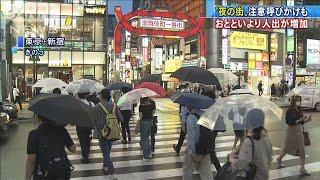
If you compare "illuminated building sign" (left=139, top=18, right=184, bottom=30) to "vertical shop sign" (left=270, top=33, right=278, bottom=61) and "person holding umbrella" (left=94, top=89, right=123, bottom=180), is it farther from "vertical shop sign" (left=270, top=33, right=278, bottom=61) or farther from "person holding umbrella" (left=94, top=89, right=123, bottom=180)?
"person holding umbrella" (left=94, top=89, right=123, bottom=180)

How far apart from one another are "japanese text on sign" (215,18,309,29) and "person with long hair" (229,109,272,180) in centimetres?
2841

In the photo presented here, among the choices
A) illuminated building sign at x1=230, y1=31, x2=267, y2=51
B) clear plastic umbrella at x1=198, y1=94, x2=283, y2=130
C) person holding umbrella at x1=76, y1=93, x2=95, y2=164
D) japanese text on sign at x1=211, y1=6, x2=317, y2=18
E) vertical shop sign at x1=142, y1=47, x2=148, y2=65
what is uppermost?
japanese text on sign at x1=211, y1=6, x2=317, y2=18

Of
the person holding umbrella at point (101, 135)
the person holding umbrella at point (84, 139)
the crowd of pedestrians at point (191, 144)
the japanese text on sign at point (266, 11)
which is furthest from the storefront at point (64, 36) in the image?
the person holding umbrella at point (101, 135)

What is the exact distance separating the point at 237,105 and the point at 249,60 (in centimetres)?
4262

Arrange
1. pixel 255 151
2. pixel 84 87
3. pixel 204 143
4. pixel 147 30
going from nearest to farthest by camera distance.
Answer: pixel 255 151, pixel 204 143, pixel 84 87, pixel 147 30

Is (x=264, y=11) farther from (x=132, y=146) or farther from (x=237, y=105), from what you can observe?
(x=237, y=105)

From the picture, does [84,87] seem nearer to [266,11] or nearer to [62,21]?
[266,11]

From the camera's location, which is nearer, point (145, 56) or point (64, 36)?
point (64, 36)

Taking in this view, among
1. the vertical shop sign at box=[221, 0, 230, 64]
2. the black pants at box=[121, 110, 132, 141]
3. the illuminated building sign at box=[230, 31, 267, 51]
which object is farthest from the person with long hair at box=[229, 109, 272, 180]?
the illuminated building sign at box=[230, 31, 267, 51]

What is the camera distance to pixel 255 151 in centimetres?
480
